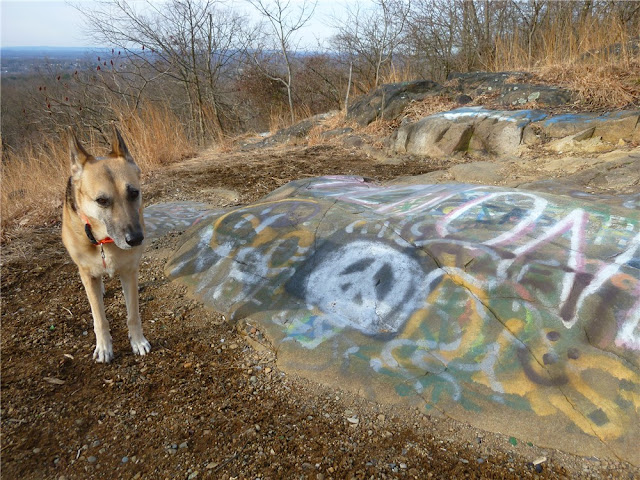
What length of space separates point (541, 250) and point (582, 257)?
22 cm

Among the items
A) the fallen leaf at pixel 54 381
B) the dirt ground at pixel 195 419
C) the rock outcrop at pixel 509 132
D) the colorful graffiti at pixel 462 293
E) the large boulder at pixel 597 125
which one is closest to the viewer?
the dirt ground at pixel 195 419

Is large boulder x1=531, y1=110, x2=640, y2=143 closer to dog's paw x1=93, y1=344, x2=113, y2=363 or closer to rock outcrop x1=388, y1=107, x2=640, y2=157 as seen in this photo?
rock outcrop x1=388, y1=107, x2=640, y2=157

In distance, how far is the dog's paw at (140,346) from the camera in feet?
8.73

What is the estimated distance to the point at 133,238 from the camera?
2.14 meters

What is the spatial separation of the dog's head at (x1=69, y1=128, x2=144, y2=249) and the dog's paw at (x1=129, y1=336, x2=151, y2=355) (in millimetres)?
751

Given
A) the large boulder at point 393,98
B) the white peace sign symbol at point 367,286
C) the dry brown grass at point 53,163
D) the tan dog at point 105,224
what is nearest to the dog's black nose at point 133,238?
the tan dog at point 105,224

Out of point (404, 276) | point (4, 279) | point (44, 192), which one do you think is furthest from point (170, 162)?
point (404, 276)

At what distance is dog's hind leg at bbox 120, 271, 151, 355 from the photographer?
2563 millimetres

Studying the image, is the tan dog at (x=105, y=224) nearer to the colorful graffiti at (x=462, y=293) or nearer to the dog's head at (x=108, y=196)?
the dog's head at (x=108, y=196)

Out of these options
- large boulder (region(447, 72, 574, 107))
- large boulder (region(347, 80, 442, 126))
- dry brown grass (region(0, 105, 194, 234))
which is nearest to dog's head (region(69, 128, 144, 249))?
dry brown grass (region(0, 105, 194, 234))

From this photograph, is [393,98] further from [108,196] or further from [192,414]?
[192,414]

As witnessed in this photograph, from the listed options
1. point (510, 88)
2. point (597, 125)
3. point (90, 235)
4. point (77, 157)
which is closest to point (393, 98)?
point (510, 88)

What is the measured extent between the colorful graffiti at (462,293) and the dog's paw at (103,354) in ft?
2.60

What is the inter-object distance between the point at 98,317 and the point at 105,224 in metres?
0.68
